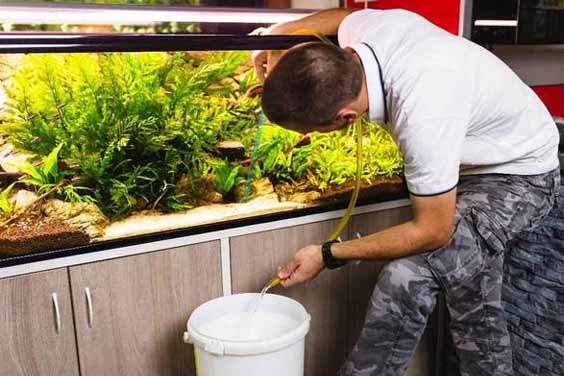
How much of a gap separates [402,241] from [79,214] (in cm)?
Result: 94

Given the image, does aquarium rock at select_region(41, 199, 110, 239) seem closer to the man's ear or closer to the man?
the man

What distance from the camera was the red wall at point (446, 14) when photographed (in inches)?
94.8

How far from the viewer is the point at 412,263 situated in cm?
177

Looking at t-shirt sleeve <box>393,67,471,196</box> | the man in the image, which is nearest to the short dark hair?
the man

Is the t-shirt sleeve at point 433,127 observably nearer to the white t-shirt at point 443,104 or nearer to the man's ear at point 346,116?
the white t-shirt at point 443,104

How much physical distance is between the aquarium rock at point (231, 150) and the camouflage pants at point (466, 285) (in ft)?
1.97

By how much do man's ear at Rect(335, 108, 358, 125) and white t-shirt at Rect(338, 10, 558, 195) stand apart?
0.20 ft

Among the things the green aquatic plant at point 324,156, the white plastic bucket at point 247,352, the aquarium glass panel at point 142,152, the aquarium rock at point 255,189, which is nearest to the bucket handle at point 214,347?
the white plastic bucket at point 247,352

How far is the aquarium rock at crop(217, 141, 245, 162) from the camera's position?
1908mm

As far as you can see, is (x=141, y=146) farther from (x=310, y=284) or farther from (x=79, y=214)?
(x=310, y=284)

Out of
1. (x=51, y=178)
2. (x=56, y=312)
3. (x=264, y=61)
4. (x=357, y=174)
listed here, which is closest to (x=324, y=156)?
(x=357, y=174)

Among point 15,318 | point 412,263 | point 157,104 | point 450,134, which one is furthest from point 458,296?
point 15,318

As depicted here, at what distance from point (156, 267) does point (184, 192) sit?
9.9 inches

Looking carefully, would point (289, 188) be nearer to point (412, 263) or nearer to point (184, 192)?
point (184, 192)
